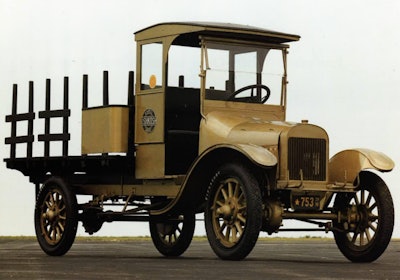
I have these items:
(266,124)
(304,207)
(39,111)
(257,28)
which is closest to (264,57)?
(257,28)

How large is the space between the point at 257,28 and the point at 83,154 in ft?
12.0

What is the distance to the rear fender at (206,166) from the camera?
15235mm

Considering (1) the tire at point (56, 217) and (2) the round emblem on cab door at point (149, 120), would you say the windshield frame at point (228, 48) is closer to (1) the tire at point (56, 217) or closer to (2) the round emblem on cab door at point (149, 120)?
(2) the round emblem on cab door at point (149, 120)

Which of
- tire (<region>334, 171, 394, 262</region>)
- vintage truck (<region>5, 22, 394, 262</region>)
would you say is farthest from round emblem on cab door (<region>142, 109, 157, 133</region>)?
tire (<region>334, 171, 394, 262</region>)

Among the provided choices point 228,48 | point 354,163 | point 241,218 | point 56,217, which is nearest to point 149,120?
point 228,48

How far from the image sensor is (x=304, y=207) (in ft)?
52.5

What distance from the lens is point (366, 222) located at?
16.5 meters

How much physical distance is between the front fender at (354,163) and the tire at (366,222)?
202 millimetres

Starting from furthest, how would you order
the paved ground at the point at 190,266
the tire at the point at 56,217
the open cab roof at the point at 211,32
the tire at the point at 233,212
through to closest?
1. the tire at the point at 56,217
2. the open cab roof at the point at 211,32
3. the tire at the point at 233,212
4. the paved ground at the point at 190,266

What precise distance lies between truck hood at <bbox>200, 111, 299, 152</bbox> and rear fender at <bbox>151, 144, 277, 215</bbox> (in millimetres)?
311

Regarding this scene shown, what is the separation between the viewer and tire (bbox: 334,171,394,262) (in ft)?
53.3

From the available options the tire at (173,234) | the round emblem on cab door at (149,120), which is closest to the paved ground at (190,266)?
the tire at (173,234)

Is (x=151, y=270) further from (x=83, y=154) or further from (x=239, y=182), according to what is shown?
(x=83, y=154)

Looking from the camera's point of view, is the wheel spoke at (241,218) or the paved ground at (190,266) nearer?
the paved ground at (190,266)
